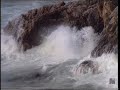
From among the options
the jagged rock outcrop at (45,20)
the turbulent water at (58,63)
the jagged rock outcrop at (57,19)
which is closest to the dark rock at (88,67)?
the turbulent water at (58,63)

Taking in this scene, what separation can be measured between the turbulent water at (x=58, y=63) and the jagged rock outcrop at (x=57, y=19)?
0.13 metres

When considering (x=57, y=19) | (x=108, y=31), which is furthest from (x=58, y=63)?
(x=108, y=31)

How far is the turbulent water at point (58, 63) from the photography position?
757 centimetres

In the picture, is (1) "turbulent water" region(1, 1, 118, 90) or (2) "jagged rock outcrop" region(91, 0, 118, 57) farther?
(2) "jagged rock outcrop" region(91, 0, 118, 57)

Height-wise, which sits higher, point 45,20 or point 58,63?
point 45,20

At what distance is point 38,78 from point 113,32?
5.55 ft

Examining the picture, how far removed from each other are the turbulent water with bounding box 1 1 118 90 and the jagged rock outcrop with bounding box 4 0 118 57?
0.13 meters

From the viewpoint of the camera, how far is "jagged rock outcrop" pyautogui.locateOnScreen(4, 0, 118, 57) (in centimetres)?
812

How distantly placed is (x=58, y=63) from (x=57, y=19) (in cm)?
96

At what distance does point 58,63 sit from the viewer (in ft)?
26.2

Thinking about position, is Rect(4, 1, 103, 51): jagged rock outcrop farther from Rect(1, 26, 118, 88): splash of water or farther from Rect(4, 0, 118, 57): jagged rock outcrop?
Rect(1, 26, 118, 88): splash of water

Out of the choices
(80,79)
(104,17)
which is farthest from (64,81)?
(104,17)

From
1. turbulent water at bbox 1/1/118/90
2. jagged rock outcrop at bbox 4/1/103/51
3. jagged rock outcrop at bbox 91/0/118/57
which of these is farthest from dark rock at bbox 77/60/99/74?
jagged rock outcrop at bbox 4/1/103/51

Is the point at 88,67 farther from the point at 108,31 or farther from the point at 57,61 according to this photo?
the point at 108,31
